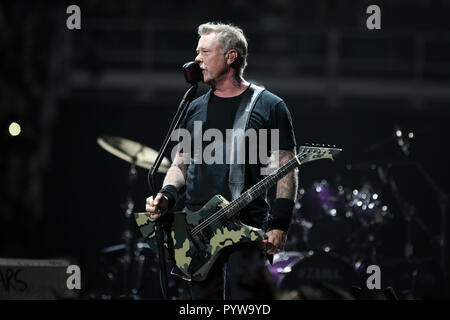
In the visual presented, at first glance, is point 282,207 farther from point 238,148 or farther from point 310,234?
point 310,234

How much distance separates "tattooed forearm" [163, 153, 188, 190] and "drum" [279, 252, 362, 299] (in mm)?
2340

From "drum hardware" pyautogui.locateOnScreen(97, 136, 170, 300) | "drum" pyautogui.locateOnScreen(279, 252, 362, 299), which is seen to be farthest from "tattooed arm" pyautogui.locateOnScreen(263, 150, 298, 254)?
"drum hardware" pyautogui.locateOnScreen(97, 136, 170, 300)

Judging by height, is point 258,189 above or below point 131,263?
above

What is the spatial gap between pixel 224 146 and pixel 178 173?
358 millimetres

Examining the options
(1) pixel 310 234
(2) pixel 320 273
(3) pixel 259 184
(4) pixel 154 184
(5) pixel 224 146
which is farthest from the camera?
(1) pixel 310 234

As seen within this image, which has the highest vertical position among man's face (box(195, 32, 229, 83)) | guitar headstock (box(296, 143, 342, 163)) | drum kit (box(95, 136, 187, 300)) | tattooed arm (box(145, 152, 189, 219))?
man's face (box(195, 32, 229, 83))

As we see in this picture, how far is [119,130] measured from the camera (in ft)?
31.0

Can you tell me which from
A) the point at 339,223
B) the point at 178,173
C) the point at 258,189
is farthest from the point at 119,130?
the point at 258,189

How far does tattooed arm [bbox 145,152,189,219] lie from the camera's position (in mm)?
3814

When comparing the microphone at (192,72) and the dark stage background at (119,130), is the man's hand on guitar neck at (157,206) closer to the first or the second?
the microphone at (192,72)

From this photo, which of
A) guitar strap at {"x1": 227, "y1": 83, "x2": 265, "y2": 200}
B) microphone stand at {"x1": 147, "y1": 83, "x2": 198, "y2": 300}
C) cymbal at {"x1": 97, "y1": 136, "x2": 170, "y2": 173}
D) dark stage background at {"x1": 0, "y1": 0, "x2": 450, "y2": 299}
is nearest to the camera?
microphone stand at {"x1": 147, "y1": 83, "x2": 198, "y2": 300}

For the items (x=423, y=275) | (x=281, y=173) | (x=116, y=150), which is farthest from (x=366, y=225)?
(x=281, y=173)

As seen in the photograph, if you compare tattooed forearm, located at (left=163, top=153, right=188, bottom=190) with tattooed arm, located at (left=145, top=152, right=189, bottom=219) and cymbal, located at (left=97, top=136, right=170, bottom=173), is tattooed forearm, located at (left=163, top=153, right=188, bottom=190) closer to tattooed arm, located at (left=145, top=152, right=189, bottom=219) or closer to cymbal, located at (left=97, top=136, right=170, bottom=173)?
tattooed arm, located at (left=145, top=152, right=189, bottom=219)

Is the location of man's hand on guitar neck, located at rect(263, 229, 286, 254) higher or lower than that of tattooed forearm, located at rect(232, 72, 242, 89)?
lower
